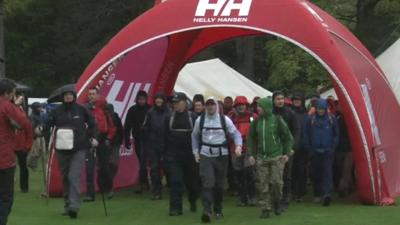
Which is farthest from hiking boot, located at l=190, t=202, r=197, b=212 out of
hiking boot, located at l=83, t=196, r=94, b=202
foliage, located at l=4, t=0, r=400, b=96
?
foliage, located at l=4, t=0, r=400, b=96

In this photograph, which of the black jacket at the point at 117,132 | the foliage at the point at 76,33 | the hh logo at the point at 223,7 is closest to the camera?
the hh logo at the point at 223,7

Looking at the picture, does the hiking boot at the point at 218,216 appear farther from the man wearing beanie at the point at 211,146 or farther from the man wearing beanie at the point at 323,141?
the man wearing beanie at the point at 323,141

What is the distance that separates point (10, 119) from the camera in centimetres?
1062

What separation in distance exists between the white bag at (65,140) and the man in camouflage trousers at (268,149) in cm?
266

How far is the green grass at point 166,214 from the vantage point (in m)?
12.5

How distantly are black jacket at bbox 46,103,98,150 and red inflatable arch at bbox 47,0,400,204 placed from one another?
7.88 feet

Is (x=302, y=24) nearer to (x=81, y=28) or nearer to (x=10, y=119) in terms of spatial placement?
(x=10, y=119)

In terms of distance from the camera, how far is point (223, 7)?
1490 centimetres

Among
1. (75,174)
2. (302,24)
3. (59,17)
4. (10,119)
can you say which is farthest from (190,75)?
(59,17)

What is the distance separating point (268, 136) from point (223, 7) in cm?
320

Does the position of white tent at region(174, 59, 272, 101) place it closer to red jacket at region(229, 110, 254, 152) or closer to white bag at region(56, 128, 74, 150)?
red jacket at region(229, 110, 254, 152)

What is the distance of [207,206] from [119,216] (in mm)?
1659

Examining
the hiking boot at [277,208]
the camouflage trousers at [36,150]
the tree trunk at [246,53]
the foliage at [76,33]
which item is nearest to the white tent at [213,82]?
the tree trunk at [246,53]

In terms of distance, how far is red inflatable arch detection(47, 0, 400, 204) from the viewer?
45.8ft
